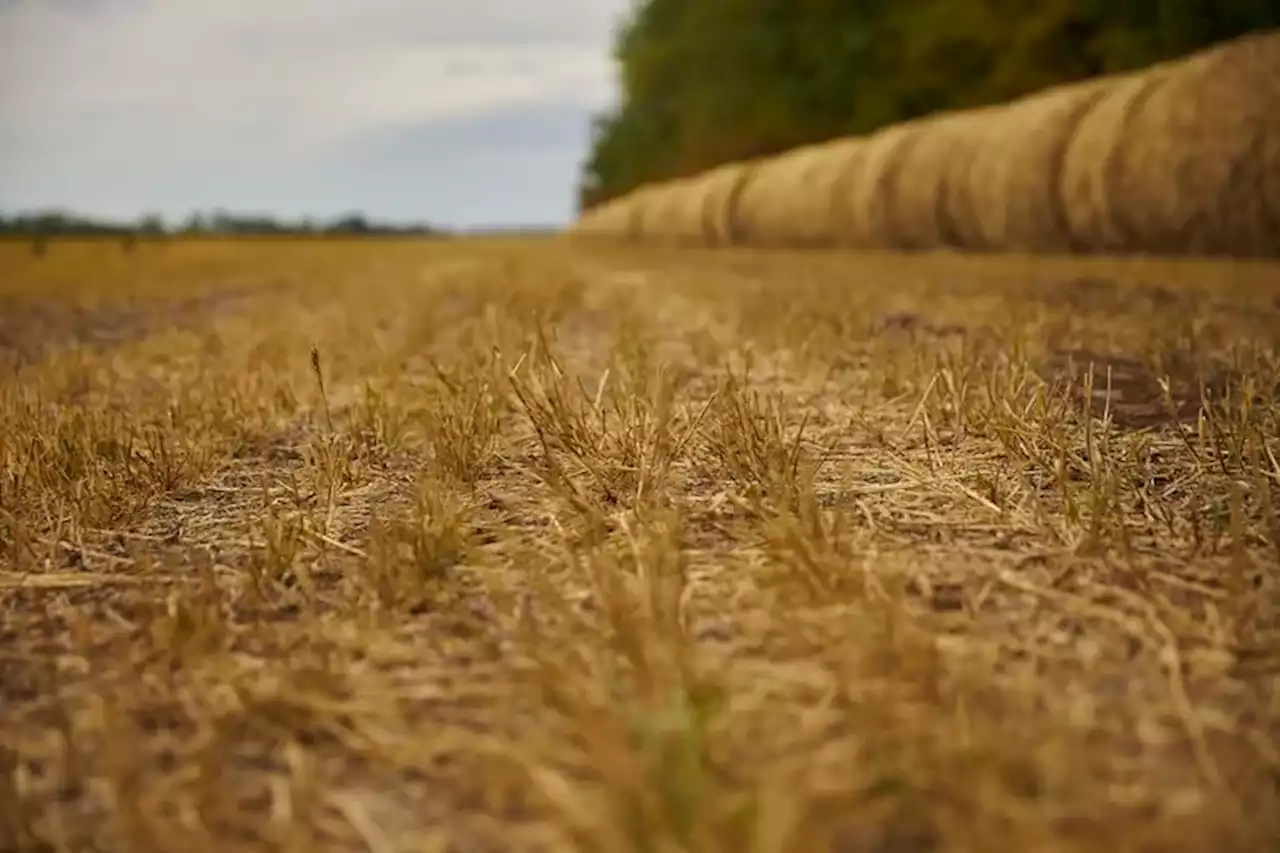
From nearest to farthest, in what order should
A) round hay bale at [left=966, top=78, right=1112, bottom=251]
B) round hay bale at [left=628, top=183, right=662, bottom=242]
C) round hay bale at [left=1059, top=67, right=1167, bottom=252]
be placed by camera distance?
1. round hay bale at [left=1059, top=67, right=1167, bottom=252]
2. round hay bale at [left=966, top=78, right=1112, bottom=251]
3. round hay bale at [left=628, top=183, right=662, bottom=242]

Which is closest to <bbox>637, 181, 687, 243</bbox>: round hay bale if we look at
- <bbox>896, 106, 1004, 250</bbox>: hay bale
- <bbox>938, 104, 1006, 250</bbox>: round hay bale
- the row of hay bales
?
the row of hay bales

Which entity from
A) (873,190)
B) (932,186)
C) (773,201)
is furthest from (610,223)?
(932,186)

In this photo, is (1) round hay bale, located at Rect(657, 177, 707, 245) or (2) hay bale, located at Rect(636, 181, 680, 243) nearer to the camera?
(1) round hay bale, located at Rect(657, 177, 707, 245)

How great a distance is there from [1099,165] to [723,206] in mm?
7164

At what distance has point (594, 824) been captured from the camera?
63 cm

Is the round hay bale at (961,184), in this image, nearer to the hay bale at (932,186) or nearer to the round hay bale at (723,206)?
the hay bale at (932,186)

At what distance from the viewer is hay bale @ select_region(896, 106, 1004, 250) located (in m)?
7.47

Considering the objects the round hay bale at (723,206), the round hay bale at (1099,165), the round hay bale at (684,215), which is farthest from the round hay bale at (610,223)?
the round hay bale at (1099,165)

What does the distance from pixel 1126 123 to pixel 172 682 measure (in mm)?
5676

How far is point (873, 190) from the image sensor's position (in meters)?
8.59

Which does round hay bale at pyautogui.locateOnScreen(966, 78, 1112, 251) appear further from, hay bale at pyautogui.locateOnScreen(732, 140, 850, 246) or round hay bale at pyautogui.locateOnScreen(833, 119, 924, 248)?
hay bale at pyautogui.locateOnScreen(732, 140, 850, 246)

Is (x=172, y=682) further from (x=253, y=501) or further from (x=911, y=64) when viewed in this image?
(x=911, y=64)

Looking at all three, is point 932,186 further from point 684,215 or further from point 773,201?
point 684,215

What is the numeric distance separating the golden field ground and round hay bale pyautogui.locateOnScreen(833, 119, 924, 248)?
633cm
